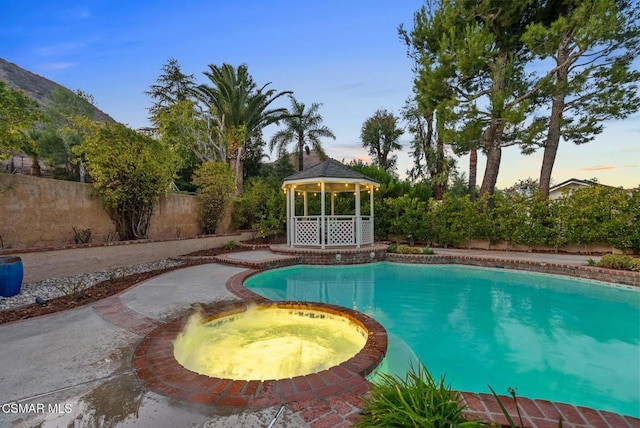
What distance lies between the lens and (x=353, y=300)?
21.4 feet

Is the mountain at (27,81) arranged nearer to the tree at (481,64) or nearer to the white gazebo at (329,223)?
the white gazebo at (329,223)

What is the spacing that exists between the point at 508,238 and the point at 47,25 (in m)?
20.7

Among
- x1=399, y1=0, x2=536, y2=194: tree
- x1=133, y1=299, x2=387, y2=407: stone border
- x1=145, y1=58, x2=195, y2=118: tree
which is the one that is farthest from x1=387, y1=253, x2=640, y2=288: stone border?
x1=145, y1=58, x2=195, y2=118: tree

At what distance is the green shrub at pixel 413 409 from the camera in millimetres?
1631

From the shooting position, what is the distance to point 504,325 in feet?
17.1

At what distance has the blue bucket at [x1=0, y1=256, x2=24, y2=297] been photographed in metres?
5.39

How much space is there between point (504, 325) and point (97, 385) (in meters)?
5.85

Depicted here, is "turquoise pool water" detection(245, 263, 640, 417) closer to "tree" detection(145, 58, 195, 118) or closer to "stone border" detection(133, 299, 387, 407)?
"stone border" detection(133, 299, 387, 407)

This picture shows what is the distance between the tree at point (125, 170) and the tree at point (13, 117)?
6.76ft

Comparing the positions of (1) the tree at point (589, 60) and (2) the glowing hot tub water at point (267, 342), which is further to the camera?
(1) the tree at point (589, 60)

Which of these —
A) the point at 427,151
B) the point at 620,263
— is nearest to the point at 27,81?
the point at 427,151

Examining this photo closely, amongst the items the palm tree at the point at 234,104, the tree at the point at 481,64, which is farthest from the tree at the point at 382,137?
the palm tree at the point at 234,104
